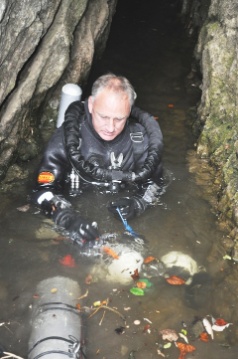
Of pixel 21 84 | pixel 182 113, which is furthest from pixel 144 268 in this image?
pixel 182 113

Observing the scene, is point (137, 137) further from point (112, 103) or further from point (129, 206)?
point (129, 206)

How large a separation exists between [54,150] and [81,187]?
0.70 metres

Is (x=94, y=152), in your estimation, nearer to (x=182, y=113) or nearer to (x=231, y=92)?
(x=231, y=92)

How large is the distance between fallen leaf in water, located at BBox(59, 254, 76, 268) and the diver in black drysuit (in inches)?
8.5

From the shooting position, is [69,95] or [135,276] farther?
[69,95]

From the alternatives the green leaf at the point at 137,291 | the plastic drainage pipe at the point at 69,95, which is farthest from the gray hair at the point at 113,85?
the green leaf at the point at 137,291

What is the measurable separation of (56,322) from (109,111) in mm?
2426

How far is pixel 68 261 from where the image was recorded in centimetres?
509

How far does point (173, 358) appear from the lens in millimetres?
4207

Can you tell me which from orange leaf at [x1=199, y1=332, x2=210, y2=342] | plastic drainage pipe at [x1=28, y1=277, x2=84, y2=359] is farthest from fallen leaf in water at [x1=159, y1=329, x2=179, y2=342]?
plastic drainage pipe at [x1=28, y1=277, x2=84, y2=359]

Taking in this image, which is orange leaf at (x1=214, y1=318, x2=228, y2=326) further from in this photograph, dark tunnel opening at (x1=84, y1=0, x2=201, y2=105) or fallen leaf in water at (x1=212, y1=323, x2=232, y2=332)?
dark tunnel opening at (x1=84, y1=0, x2=201, y2=105)

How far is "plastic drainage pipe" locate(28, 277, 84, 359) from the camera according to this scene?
368 cm

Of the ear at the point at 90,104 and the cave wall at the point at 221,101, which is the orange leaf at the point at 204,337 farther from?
the ear at the point at 90,104

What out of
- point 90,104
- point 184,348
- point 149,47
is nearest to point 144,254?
point 184,348
